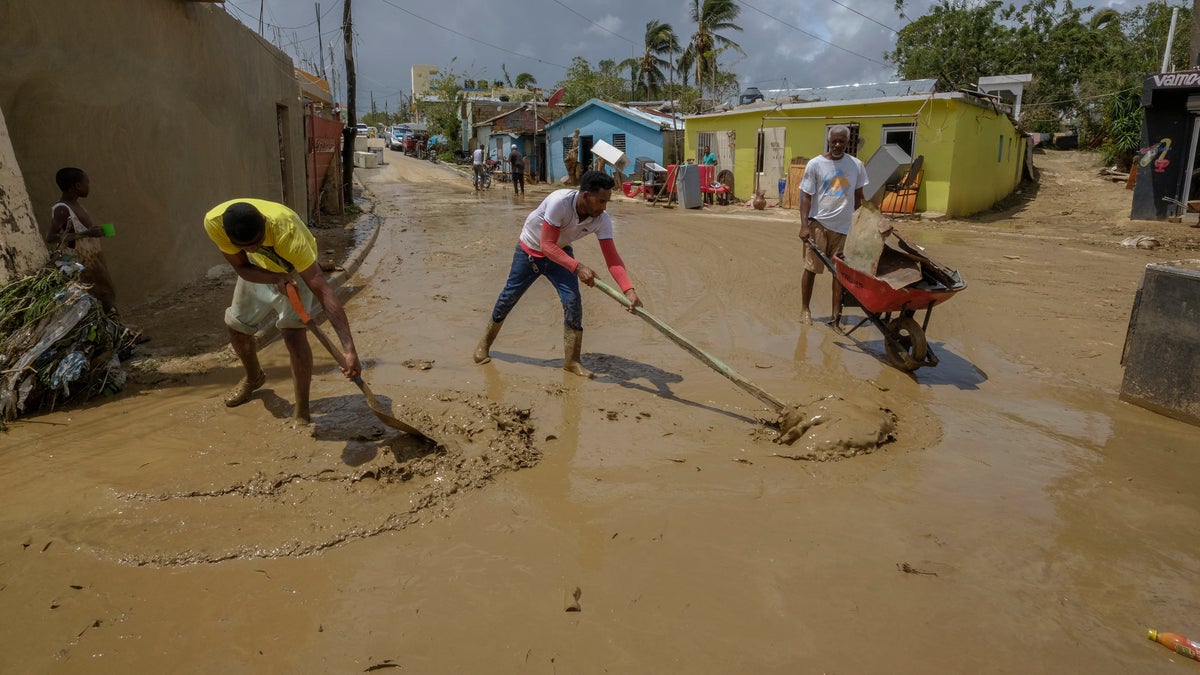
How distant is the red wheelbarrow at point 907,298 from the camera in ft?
15.2

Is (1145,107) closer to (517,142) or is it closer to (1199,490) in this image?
(1199,490)

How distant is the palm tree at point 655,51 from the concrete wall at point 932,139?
73.2 feet

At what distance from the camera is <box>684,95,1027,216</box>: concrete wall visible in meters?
15.0

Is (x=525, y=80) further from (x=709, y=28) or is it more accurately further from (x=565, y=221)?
(x=565, y=221)

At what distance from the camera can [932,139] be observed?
50.2 ft

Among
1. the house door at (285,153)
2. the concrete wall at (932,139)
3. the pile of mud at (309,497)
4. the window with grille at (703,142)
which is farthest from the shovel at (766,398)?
the window with grille at (703,142)

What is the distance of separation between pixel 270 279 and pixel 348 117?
46.0 ft

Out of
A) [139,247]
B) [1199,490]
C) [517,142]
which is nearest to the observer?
[1199,490]

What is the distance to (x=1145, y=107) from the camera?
544 inches

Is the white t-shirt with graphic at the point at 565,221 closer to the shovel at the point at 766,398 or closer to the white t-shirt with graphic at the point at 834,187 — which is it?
the shovel at the point at 766,398

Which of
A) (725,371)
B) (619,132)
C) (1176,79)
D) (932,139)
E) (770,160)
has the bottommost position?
(725,371)

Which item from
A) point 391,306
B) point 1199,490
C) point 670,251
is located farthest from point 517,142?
point 1199,490

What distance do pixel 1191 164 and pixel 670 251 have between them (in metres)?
10.8

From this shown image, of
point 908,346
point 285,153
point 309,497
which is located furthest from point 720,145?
point 309,497
